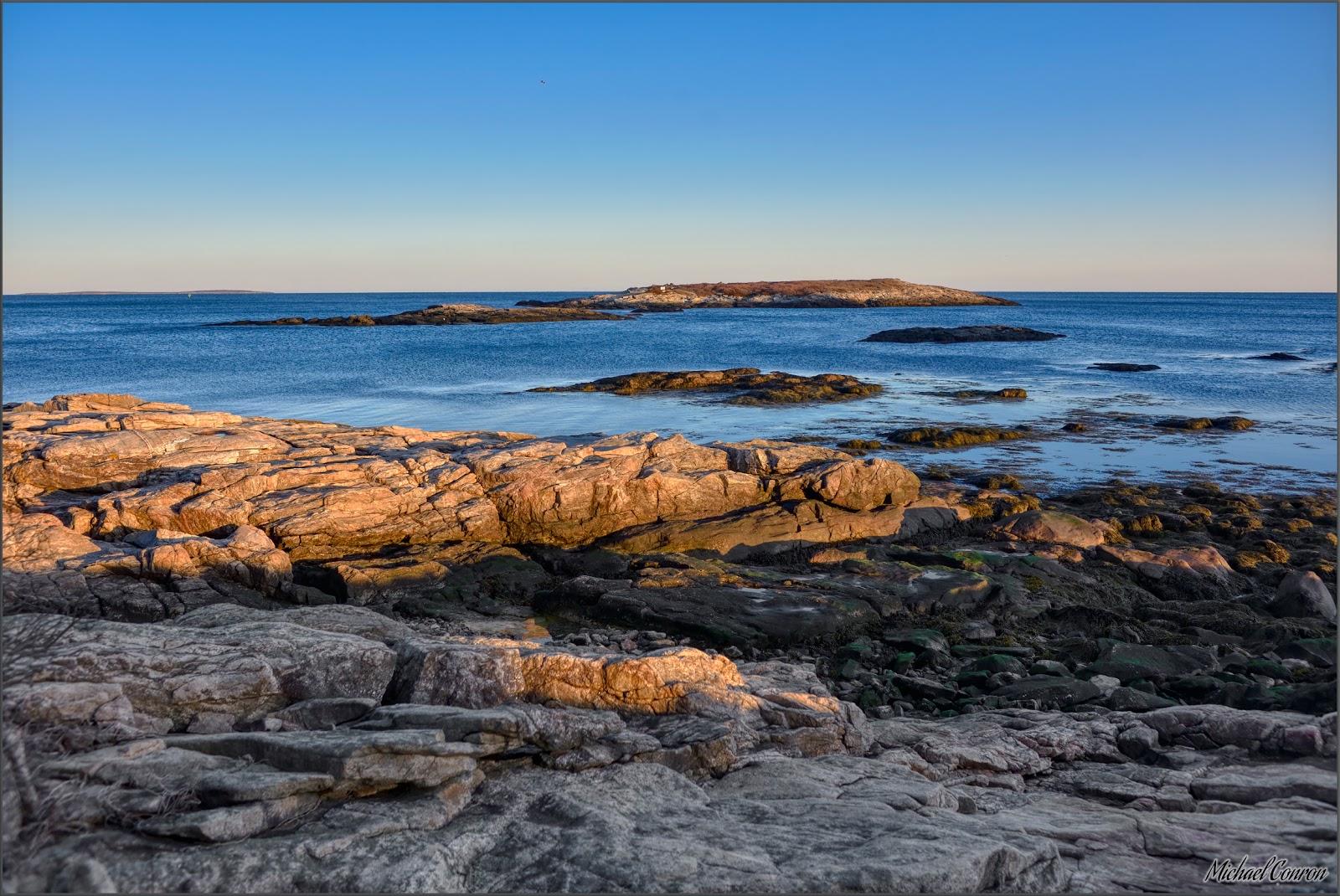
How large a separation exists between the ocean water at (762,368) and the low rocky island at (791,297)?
53564 millimetres

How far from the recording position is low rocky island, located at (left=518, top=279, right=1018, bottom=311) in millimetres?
164762

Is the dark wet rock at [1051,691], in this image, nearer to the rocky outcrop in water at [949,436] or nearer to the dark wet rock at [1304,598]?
the dark wet rock at [1304,598]

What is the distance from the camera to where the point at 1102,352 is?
74688 mm

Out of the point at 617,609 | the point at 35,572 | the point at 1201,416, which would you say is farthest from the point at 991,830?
the point at 1201,416

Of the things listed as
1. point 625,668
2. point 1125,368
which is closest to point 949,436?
point 625,668

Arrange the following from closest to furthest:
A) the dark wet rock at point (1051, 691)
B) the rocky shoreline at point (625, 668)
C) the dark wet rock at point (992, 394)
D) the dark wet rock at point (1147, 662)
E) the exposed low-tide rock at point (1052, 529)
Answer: the rocky shoreline at point (625, 668), the dark wet rock at point (1051, 691), the dark wet rock at point (1147, 662), the exposed low-tide rock at point (1052, 529), the dark wet rock at point (992, 394)

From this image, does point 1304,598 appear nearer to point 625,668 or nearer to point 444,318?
point 625,668

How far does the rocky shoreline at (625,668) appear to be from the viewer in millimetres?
6152

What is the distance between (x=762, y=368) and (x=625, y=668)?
53.2 metres

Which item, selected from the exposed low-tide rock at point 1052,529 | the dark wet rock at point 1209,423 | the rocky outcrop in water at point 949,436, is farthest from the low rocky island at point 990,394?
the exposed low-tide rock at point 1052,529

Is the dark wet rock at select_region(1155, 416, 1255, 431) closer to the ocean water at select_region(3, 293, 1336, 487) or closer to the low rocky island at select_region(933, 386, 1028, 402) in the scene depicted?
the ocean water at select_region(3, 293, 1336, 487)

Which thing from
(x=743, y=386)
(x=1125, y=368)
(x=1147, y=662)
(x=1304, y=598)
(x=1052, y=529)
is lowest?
(x=1147, y=662)

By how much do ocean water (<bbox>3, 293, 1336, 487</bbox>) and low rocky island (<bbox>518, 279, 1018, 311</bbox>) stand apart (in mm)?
53564

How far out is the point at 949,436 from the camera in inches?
1233
